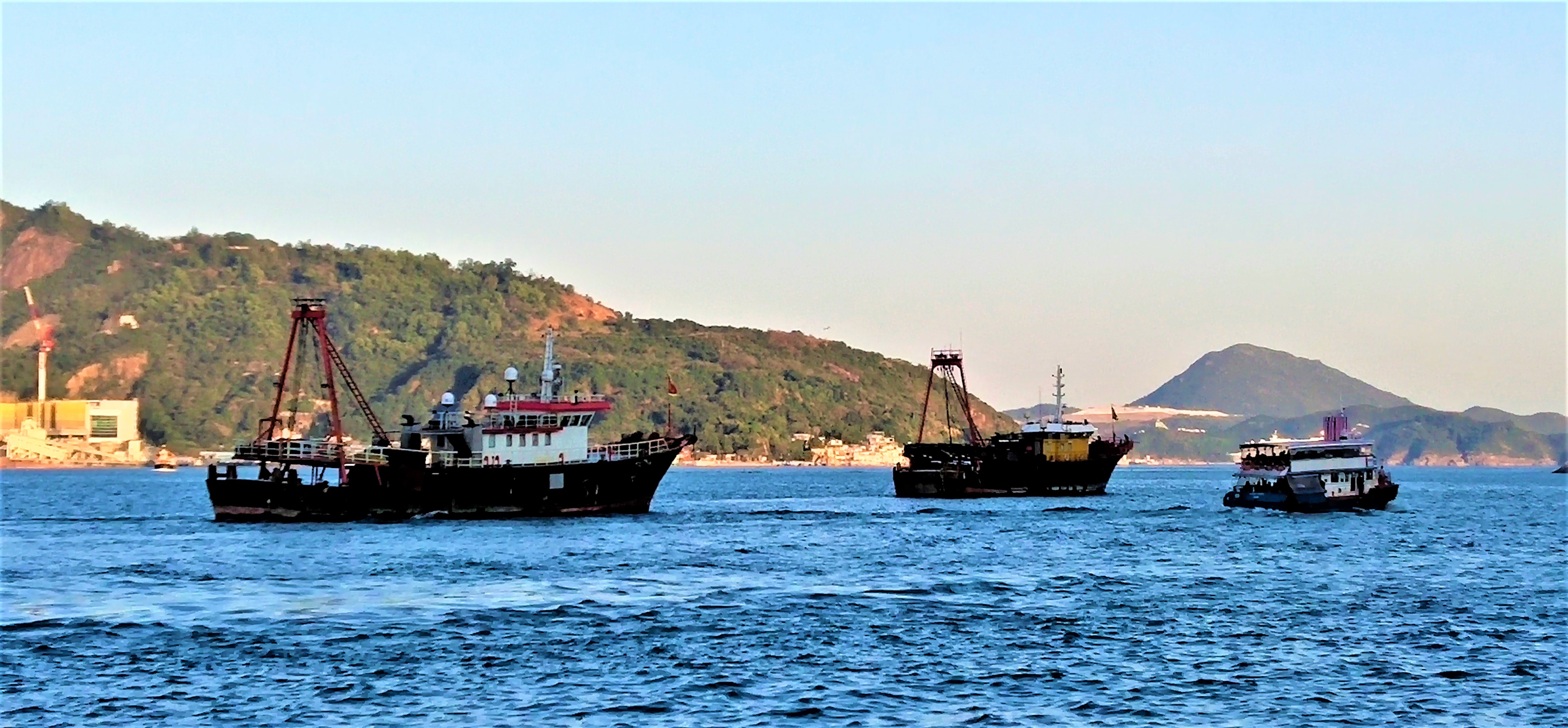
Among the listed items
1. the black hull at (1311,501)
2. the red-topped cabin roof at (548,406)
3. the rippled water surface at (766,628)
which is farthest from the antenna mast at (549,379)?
the black hull at (1311,501)

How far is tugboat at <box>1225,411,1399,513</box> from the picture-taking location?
113125mm

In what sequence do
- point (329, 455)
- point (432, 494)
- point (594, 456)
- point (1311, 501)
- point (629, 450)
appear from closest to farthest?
point (329, 455), point (432, 494), point (594, 456), point (629, 450), point (1311, 501)

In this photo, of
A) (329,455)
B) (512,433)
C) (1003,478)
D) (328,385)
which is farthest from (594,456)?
(1003,478)

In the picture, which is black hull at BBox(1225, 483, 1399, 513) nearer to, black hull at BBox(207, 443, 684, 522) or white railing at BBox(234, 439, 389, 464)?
black hull at BBox(207, 443, 684, 522)

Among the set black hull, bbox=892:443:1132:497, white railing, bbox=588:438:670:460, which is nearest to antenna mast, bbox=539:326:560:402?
white railing, bbox=588:438:670:460

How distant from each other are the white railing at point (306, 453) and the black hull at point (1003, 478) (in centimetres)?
6313

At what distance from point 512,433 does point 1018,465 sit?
6060 cm

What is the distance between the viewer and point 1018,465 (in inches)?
5773

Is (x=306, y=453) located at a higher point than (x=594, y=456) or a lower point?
higher

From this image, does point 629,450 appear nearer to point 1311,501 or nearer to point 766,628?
point 1311,501

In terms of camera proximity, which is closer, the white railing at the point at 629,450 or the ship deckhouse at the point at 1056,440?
the white railing at the point at 629,450

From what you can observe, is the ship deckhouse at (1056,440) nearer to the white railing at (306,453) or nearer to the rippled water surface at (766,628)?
the rippled water surface at (766,628)

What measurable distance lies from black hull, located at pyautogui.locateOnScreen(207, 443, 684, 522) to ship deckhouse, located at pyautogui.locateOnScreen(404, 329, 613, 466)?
0.72 metres

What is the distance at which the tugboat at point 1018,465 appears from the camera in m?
147
